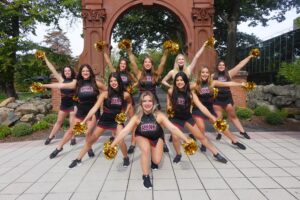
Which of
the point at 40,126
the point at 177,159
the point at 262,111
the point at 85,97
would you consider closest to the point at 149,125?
the point at 177,159

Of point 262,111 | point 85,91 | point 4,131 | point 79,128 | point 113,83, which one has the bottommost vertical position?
point 4,131

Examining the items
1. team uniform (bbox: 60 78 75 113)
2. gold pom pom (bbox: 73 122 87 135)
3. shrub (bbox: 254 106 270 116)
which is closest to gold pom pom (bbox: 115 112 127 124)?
gold pom pom (bbox: 73 122 87 135)

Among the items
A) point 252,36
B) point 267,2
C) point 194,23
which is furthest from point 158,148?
point 252,36

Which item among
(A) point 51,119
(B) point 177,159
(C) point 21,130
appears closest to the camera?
(B) point 177,159

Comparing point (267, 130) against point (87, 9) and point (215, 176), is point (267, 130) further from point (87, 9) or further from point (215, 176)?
point (87, 9)

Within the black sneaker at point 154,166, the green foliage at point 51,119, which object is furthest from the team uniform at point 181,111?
the green foliage at point 51,119

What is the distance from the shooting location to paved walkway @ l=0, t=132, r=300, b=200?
5023 mm

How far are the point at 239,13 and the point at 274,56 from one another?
6494 millimetres

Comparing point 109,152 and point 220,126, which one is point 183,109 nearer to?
point 220,126

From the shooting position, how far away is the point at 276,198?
4.75 m

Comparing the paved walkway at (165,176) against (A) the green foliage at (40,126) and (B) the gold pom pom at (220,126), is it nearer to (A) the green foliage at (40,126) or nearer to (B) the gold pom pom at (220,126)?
(B) the gold pom pom at (220,126)

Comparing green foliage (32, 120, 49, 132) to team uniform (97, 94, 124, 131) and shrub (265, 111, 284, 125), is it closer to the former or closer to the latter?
team uniform (97, 94, 124, 131)

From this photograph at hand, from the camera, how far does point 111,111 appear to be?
6.57 meters

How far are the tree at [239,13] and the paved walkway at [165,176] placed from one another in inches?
521
